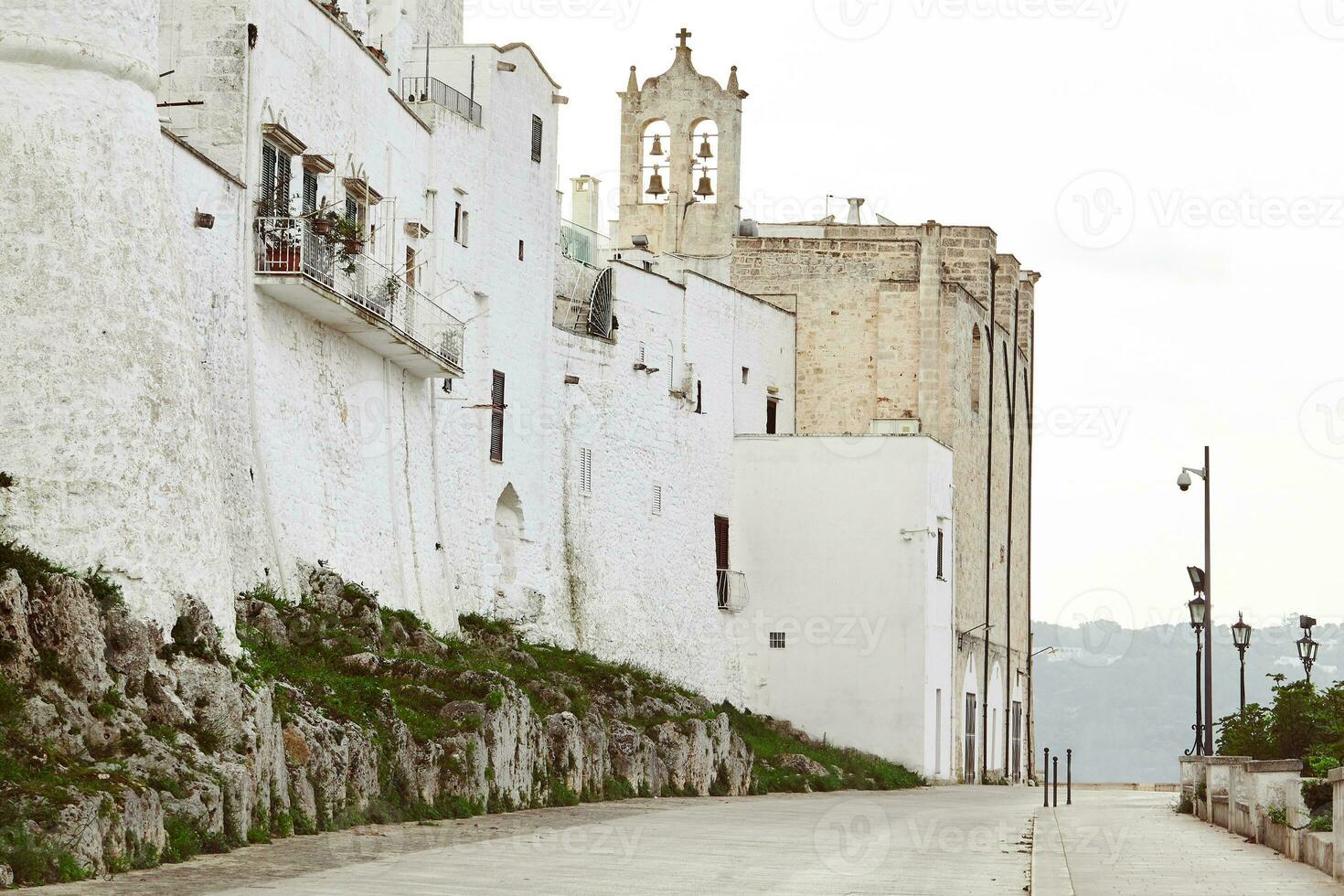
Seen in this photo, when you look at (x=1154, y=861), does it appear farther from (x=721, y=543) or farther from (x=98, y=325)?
(x=721, y=543)

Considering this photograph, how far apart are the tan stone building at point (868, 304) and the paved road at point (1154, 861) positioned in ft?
68.9

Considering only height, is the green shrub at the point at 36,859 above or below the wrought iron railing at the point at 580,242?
below

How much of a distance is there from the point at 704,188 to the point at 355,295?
73.9ft

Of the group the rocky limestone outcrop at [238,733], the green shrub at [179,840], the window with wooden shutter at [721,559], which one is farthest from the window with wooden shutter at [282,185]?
the window with wooden shutter at [721,559]

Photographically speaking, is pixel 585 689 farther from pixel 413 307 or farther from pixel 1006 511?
pixel 1006 511

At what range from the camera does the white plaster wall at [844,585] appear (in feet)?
145

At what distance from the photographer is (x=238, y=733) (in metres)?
19.7

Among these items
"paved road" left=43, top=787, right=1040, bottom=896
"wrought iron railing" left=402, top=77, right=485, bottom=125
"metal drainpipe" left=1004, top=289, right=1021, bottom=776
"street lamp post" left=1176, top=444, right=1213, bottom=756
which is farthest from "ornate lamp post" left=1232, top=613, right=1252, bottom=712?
"metal drainpipe" left=1004, top=289, right=1021, bottom=776

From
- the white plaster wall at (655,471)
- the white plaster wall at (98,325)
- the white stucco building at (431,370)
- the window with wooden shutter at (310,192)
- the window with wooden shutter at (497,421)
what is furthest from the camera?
the white plaster wall at (655,471)

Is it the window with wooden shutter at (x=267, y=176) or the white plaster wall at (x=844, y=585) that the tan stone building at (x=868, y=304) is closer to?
the white plaster wall at (x=844, y=585)

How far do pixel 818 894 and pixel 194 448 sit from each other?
8.69m

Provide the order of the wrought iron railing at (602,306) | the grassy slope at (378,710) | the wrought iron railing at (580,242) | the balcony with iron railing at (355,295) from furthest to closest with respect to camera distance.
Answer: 1. the wrought iron railing at (580,242)
2. the wrought iron railing at (602,306)
3. the balcony with iron railing at (355,295)
4. the grassy slope at (378,710)

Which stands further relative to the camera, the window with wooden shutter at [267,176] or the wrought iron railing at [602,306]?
the wrought iron railing at [602,306]

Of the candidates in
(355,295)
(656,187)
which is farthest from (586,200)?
(355,295)
